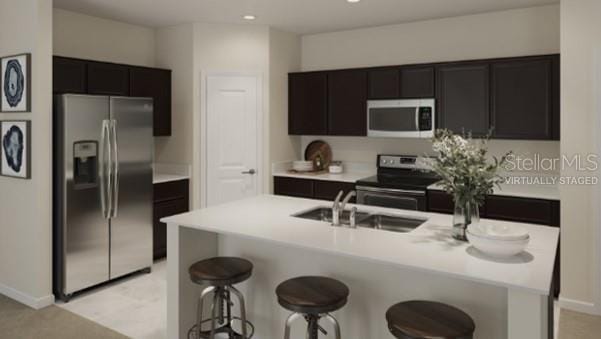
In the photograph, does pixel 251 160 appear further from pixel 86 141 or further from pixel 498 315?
pixel 498 315

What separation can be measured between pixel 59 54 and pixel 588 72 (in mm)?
4729

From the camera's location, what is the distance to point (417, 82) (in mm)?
4629

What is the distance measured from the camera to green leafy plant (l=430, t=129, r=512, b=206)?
2.26 meters

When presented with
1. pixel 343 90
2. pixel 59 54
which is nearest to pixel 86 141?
pixel 59 54

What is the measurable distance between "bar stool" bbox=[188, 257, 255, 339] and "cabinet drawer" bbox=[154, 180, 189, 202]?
203 cm

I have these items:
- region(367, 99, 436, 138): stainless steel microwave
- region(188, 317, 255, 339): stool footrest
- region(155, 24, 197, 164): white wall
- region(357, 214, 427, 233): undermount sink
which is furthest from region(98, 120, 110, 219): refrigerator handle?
region(367, 99, 436, 138): stainless steel microwave

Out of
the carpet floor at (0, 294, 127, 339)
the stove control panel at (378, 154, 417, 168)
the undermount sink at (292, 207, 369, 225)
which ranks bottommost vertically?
the carpet floor at (0, 294, 127, 339)

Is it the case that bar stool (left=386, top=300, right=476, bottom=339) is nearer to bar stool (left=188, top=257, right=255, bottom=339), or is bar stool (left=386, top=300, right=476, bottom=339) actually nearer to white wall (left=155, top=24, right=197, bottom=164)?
bar stool (left=188, top=257, right=255, bottom=339)

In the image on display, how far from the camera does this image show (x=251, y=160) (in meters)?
5.20

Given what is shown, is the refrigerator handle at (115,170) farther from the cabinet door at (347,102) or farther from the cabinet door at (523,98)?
the cabinet door at (523,98)

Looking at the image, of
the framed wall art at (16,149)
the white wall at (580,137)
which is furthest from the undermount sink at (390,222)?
the framed wall art at (16,149)

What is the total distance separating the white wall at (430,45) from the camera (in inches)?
169

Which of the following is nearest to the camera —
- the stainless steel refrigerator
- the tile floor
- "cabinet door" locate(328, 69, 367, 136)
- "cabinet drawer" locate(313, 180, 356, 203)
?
the tile floor

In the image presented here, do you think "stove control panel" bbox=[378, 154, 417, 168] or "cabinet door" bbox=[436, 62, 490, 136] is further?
"stove control panel" bbox=[378, 154, 417, 168]
